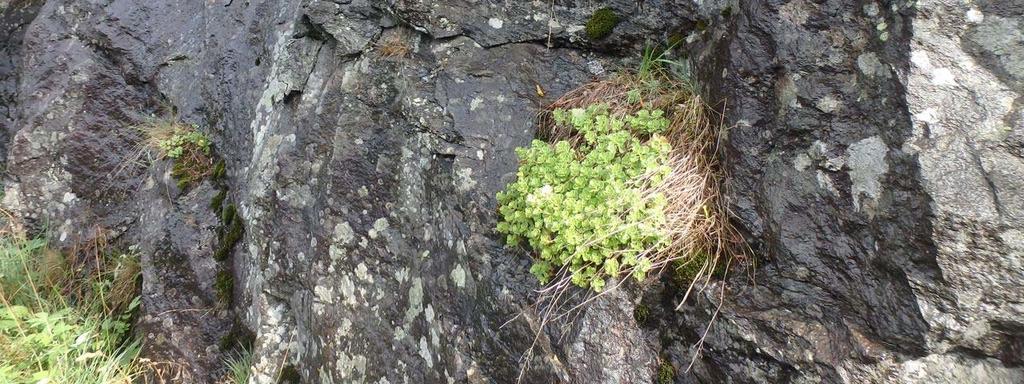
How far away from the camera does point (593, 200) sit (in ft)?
9.07

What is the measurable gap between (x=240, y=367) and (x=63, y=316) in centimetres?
149

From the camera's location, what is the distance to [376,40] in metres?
4.04

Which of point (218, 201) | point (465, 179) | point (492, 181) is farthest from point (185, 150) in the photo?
point (492, 181)

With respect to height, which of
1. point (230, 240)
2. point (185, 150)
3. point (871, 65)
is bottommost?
point (230, 240)

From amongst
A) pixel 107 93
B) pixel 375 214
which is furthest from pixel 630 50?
pixel 107 93

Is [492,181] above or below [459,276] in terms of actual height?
above

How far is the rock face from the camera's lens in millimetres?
2154

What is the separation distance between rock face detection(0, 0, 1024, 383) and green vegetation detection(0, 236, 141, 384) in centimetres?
28

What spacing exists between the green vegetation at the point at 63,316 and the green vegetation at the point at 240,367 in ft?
2.03

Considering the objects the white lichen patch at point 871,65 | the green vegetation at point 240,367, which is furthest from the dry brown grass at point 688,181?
the green vegetation at point 240,367

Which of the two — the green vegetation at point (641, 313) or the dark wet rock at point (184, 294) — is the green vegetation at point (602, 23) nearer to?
the green vegetation at point (641, 313)

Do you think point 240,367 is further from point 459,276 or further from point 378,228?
point 459,276

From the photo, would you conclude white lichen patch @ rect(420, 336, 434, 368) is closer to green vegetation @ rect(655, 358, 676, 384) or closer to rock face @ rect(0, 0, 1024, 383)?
rock face @ rect(0, 0, 1024, 383)

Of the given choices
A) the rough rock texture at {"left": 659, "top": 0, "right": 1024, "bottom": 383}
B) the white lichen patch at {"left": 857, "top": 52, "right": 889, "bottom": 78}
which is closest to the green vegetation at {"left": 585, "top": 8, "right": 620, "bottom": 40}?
the rough rock texture at {"left": 659, "top": 0, "right": 1024, "bottom": 383}
